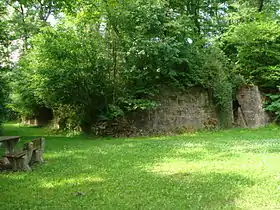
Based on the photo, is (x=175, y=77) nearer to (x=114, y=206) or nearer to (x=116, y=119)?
(x=116, y=119)

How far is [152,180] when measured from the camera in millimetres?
6820

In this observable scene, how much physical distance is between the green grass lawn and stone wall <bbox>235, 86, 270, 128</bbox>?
28.4 ft

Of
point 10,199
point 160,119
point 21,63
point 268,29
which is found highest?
point 268,29

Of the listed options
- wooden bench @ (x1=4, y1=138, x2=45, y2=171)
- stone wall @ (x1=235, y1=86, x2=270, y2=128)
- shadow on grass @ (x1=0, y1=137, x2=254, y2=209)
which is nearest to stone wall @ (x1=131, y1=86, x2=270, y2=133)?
stone wall @ (x1=235, y1=86, x2=270, y2=128)

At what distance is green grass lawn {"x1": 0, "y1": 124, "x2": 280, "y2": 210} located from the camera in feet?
17.6

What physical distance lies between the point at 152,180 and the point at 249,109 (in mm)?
13943

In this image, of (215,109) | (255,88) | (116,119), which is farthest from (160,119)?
(255,88)

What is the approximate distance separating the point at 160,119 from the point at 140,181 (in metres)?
10.5

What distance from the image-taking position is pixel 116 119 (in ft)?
55.7

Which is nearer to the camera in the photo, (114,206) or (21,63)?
(114,206)

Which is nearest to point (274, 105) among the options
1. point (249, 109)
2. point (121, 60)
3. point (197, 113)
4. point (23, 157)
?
point (249, 109)

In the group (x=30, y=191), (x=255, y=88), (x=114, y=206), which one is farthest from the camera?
(x=255, y=88)

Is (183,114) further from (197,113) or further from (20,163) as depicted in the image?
(20,163)

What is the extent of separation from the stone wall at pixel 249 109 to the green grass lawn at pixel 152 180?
341 inches
